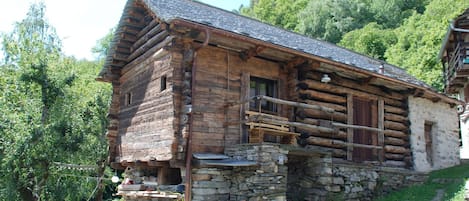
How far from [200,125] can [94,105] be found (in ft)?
40.4

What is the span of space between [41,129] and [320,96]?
9.93m

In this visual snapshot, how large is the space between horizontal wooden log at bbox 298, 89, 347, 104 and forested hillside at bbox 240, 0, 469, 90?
1818 cm

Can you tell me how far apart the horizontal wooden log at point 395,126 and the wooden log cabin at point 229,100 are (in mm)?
39

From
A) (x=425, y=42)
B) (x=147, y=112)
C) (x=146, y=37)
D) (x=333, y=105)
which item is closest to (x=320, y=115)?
(x=333, y=105)

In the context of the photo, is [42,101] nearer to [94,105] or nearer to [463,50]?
[94,105]

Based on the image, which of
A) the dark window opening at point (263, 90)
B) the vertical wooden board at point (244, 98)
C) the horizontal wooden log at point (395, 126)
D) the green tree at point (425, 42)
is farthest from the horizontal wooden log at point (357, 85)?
the green tree at point (425, 42)

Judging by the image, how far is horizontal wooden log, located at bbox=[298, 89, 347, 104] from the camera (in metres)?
12.3

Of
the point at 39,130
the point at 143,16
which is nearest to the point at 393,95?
the point at 143,16

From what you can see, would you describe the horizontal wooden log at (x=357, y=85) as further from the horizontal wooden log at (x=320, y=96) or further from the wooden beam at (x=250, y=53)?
the wooden beam at (x=250, y=53)

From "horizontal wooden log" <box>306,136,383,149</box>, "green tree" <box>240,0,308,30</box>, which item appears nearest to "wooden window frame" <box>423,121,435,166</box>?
"horizontal wooden log" <box>306,136,383,149</box>

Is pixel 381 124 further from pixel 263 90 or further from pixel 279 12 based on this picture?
pixel 279 12

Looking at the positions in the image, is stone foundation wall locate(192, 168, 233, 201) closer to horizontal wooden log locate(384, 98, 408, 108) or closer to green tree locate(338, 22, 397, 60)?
horizontal wooden log locate(384, 98, 408, 108)

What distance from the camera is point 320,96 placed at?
1271 cm

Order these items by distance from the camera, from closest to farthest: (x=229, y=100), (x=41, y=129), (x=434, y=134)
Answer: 1. (x=229, y=100)
2. (x=41, y=129)
3. (x=434, y=134)
